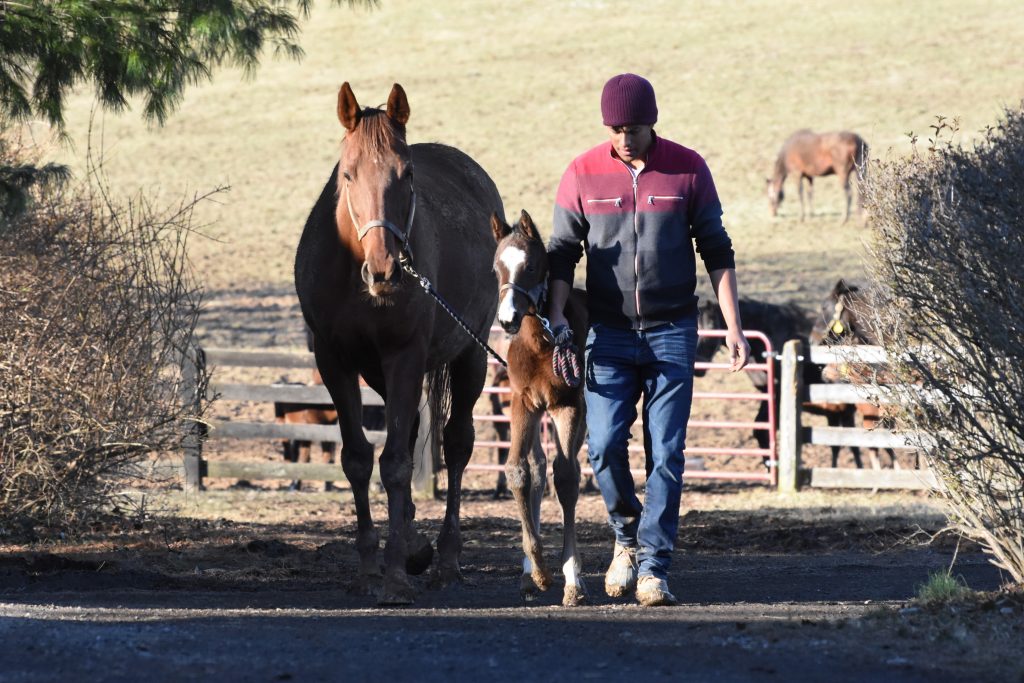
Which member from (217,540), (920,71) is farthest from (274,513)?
(920,71)

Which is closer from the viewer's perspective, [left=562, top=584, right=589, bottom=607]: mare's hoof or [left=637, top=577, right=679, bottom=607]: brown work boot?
[left=637, top=577, right=679, bottom=607]: brown work boot

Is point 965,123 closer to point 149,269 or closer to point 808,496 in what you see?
point 808,496

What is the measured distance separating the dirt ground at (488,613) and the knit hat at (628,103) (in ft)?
6.75

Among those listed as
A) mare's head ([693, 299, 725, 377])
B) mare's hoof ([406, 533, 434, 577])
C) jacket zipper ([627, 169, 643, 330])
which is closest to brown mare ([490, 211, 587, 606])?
jacket zipper ([627, 169, 643, 330])

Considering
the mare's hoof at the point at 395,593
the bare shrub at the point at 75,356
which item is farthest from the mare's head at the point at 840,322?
the bare shrub at the point at 75,356

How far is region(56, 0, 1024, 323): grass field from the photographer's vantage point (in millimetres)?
31484

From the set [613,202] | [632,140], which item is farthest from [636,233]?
[632,140]

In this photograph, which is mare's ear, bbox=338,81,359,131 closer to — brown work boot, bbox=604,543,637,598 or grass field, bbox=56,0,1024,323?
brown work boot, bbox=604,543,637,598

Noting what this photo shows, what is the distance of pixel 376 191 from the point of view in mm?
6676

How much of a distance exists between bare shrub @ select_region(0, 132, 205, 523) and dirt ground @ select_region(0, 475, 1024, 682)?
16.7 inches

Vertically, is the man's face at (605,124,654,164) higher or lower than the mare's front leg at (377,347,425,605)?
higher

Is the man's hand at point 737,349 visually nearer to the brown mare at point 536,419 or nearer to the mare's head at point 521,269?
the brown mare at point 536,419

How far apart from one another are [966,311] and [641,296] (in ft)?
4.40

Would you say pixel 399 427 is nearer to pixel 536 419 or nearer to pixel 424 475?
pixel 536 419
